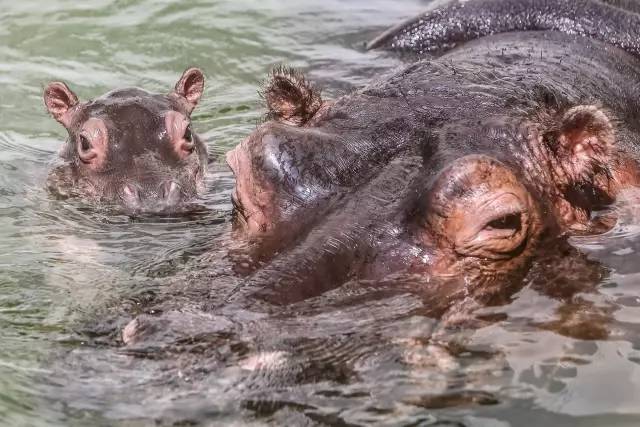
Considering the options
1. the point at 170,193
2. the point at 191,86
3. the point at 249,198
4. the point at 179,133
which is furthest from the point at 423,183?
the point at 191,86

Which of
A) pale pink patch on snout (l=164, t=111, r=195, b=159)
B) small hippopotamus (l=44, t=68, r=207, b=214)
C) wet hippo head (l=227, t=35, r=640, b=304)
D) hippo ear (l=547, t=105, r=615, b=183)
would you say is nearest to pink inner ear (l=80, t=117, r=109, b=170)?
small hippopotamus (l=44, t=68, r=207, b=214)

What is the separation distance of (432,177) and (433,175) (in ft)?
0.09

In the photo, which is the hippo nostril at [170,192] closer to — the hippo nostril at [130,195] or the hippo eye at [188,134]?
the hippo nostril at [130,195]

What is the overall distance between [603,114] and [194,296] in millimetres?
1496

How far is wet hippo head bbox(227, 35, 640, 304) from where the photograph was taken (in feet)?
10.5

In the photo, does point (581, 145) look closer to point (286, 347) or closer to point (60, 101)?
point (286, 347)

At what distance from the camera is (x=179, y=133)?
6.05 meters

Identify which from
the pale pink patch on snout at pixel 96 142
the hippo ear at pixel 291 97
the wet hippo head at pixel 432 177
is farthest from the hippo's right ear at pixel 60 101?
the wet hippo head at pixel 432 177

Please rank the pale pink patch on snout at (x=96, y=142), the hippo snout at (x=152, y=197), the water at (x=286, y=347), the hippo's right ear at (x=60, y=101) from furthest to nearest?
the hippo's right ear at (x=60, y=101), the pale pink patch on snout at (x=96, y=142), the hippo snout at (x=152, y=197), the water at (x=286, y=347)

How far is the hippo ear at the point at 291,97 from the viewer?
4.17m

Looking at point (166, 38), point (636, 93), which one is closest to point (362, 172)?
point (636, 93)

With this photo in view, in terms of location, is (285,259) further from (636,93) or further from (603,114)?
(636,93)

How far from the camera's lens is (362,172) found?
11.4 feet

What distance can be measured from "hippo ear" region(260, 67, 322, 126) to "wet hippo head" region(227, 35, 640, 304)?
110mm
